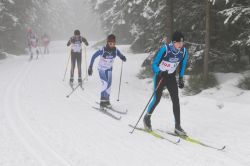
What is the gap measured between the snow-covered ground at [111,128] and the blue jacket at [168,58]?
65.6 inches

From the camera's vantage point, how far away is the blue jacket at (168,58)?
8.31 meters

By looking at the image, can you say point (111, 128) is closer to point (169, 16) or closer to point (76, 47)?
point (169, 16)

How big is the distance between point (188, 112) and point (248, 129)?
8.00 feet

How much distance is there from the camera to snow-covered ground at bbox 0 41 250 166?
275 inches

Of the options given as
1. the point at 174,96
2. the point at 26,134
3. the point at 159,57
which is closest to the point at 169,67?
the point at 159,57

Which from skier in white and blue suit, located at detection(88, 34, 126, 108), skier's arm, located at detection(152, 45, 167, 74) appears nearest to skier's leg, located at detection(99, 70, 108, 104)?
skier in white and blue suit, located at detection(88, 34, 126, 108)

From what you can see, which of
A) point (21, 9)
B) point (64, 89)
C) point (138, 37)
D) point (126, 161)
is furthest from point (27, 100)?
point (21, 9)

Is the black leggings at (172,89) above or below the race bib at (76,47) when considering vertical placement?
below

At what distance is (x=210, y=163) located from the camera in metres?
6.77

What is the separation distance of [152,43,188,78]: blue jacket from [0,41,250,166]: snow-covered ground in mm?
1666

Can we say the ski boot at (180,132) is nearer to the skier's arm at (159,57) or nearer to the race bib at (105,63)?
the skier's arm at (159,57)

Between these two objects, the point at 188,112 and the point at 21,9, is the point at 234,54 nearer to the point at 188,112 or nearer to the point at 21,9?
the point at 188,112

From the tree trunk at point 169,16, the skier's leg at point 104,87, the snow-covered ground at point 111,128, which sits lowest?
the snow-covered ground at point 111,128

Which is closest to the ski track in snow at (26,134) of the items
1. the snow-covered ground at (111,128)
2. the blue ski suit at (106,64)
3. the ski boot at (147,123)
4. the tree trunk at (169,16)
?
the snow-covered ground at (111,128)
